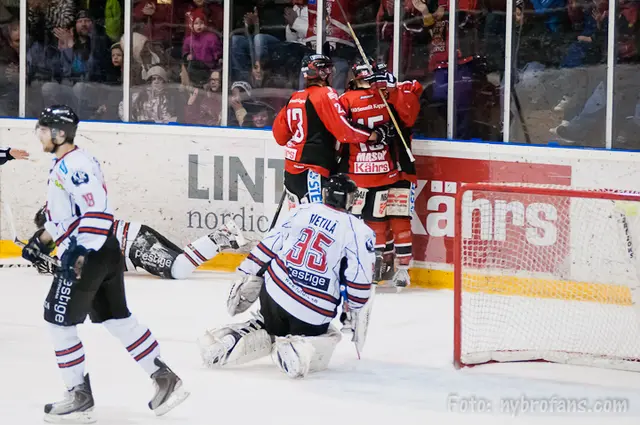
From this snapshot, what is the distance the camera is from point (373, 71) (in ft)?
26.1

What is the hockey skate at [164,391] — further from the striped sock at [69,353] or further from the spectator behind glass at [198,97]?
the spectator behind glass at [198,97]

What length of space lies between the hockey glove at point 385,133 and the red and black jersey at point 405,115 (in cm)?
5

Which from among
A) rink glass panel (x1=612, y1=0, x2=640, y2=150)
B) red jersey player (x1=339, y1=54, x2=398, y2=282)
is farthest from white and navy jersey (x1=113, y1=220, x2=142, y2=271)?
rink glass panel (x1=612, y1=0, x2=640, y2=150)

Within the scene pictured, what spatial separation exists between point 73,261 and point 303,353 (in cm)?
130

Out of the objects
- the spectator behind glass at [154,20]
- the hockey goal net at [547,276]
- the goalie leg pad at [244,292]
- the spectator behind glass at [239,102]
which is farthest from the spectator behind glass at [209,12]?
the goalie leg pad at [244,292]

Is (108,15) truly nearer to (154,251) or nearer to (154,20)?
(154,20)

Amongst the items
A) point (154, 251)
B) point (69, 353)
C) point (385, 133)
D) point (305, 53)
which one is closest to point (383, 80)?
point (385, 133)

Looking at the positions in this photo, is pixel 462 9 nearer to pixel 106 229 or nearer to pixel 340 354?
pixel 340 354

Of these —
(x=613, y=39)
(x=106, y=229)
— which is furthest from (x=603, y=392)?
(x=613, y=39)

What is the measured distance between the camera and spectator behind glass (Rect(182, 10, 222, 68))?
8.87m

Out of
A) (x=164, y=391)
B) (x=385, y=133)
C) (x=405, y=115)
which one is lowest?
(x=164, y=391)

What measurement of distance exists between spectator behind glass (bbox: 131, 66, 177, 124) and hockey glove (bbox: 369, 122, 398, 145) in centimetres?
175

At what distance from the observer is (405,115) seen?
7961mm

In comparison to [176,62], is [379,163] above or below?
below
